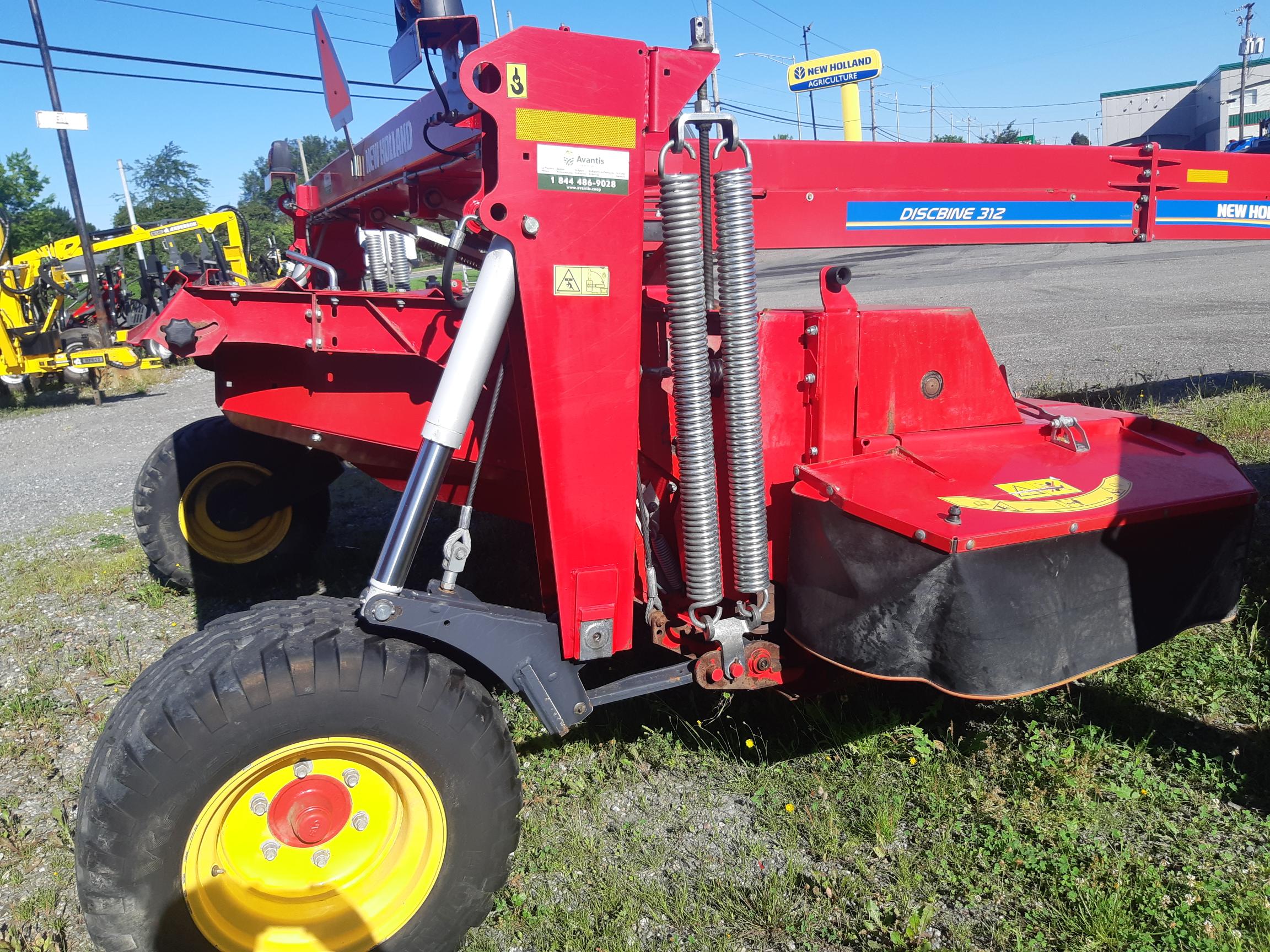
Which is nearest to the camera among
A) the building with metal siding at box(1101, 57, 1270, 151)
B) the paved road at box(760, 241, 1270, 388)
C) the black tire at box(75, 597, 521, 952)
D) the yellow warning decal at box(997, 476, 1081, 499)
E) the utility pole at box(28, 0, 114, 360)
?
the black tire at box(75, 597, 521, 952)

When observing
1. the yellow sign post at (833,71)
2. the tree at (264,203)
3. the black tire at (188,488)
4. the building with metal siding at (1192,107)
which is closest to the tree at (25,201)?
the tree at (264,203)

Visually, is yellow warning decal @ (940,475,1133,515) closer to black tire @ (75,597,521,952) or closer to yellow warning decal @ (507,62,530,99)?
Result: black tire @ (75,597,521,952)

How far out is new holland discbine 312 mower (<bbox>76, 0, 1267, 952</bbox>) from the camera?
220 cm

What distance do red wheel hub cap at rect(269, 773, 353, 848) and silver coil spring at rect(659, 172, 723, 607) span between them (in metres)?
1.15

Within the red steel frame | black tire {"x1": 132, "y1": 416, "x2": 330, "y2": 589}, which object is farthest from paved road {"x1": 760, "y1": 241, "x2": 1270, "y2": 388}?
black tire {"x1": 132, "y1": 416, "x2": 330, "y2": 589}

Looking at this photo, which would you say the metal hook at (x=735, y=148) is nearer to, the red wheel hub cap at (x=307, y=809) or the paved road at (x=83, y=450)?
the red wheel hub cap at (x=307, y=809)

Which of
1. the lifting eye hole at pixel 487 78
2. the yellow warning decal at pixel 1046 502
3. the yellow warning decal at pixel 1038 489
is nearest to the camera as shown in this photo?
the lifting eye hole at pixel 487 78

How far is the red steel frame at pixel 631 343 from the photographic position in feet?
7.55

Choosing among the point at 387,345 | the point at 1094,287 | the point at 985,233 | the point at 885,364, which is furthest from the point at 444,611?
the point at 1094,287

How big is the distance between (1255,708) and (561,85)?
10.8 feet

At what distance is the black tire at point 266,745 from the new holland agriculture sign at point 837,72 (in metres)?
39.6

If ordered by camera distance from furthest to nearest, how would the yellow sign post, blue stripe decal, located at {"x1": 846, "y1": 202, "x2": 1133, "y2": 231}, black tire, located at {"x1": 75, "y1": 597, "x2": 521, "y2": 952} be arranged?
the yellow sign post < blue stripe decal, located at {"x1": 846, "y1": 202, "x2": 1133, "y2": 231} < black tire, located at {"x1": 75, "y1": 597, "x2": 521, "y2": 952}

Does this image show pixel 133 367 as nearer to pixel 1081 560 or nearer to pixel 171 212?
pixel 1081 560

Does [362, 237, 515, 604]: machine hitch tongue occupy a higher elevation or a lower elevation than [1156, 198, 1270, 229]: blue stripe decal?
lower
